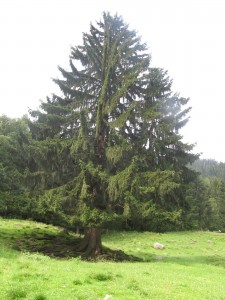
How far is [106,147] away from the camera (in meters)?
18.8

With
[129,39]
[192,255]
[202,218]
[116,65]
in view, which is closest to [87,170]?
[116,65]

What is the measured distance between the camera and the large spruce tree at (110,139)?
1658 cm

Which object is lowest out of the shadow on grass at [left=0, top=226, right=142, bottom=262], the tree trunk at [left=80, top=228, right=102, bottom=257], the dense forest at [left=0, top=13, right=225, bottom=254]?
the shadow on grass at [left=0, top=226, right=142, bottom=262]

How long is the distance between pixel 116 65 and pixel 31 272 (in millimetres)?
14441

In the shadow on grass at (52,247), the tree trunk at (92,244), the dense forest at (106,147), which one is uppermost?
the dense forest at (106,147)

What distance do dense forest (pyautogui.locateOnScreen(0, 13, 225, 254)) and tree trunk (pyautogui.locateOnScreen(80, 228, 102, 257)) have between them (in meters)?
0.06

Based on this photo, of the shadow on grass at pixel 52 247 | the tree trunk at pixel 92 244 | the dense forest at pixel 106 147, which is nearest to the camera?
the dense forest at pixel 106 147

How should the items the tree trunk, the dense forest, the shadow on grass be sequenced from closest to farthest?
1. the dense forest
2. the shadow on grass
3. the tree trunk

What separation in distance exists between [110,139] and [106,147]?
675mm

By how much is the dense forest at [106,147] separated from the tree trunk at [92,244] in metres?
0.06

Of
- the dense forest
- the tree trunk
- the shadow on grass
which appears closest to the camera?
the dense forest

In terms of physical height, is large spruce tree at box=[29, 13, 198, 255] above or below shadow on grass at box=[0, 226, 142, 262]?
above

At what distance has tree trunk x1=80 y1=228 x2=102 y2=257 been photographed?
17.8 metres

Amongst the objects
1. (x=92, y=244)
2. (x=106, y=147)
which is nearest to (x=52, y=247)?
(x=92, y=244)
